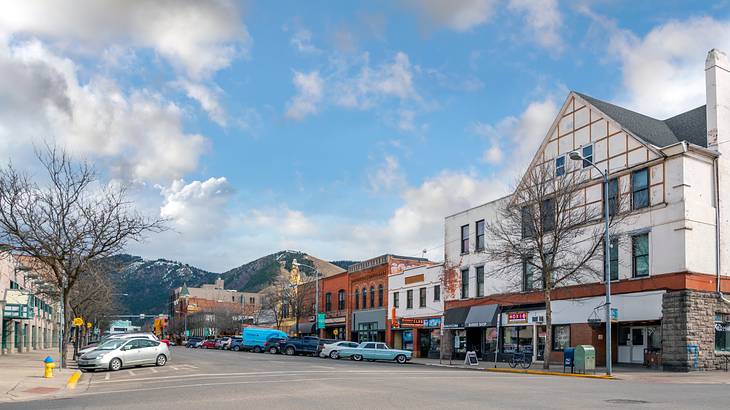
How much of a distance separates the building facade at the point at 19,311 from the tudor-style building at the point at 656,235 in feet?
98.7

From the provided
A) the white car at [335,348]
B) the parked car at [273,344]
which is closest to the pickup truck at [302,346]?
the parked car at [273,344]

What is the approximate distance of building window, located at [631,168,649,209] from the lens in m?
35.1

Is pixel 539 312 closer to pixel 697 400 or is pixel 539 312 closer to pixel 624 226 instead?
pixel 624 226

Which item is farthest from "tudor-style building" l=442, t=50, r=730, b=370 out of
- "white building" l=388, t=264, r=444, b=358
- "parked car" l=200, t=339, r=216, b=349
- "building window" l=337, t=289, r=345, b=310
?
"parked car" l=200, t=339, r=216, b=349

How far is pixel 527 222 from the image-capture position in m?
37.2

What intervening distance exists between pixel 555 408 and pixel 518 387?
608 cm

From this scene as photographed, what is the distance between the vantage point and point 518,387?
20.4 meters

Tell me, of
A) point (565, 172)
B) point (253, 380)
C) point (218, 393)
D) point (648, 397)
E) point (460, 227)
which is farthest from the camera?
point (460, 227)

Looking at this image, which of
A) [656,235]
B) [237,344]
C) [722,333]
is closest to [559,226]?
[656,235]

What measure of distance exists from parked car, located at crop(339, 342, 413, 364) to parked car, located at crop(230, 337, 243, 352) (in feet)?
81.8

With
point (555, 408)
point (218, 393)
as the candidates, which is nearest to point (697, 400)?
point (555, 408)

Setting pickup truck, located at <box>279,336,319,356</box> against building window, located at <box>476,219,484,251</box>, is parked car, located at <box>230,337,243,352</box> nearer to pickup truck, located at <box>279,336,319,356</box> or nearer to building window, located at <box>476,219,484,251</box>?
pickup truck, located at <box>279,336,319,356</box>

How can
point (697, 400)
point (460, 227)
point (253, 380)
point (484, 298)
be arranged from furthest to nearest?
1. point (460, 227)
2. point (484, 298)
3. point (253, 380)
4. point (697, 400)

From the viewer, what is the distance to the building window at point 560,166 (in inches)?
1592
